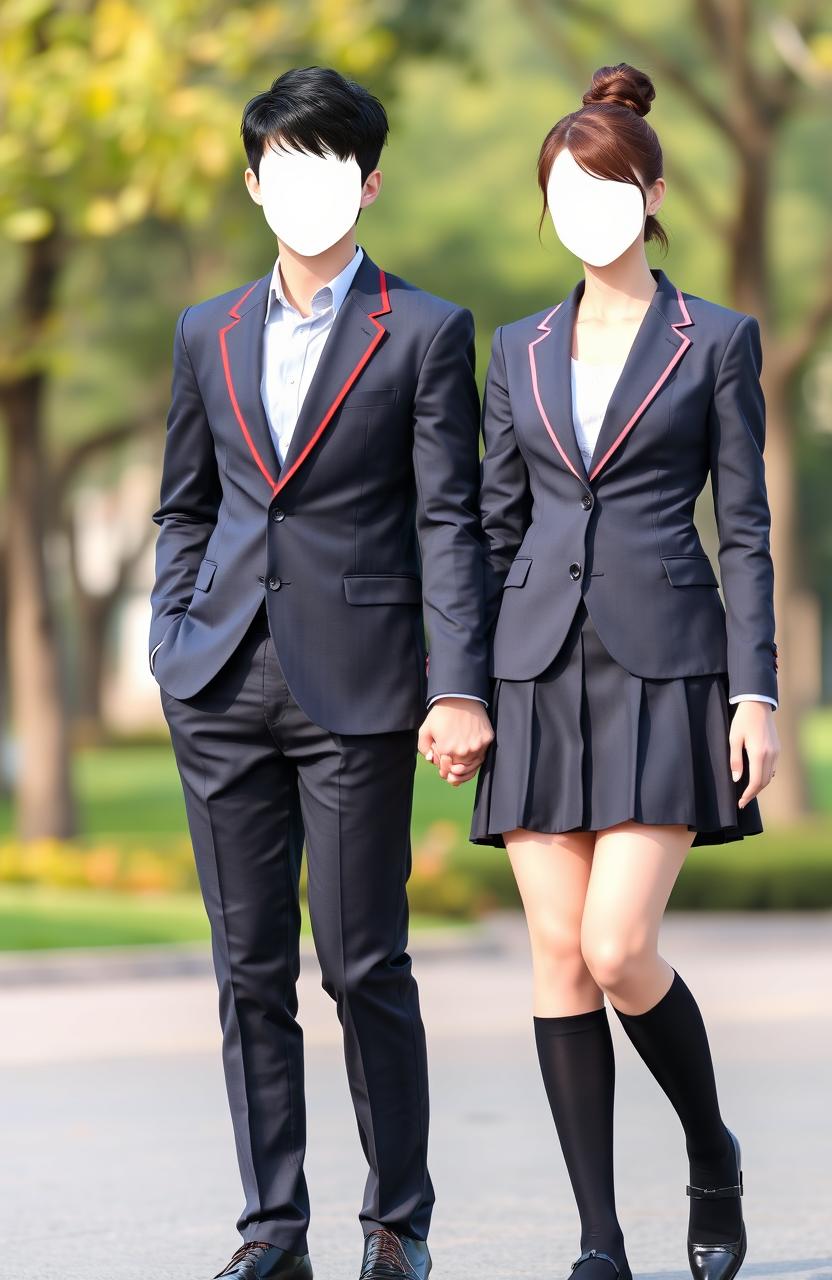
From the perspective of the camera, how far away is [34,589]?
19.5 metres

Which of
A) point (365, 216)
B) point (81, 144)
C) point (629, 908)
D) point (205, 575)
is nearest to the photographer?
point (629, 908)

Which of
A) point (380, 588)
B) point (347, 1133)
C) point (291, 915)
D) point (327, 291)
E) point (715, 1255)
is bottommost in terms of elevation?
point (347, 1133)

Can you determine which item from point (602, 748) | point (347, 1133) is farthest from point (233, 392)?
point (347, 1133)

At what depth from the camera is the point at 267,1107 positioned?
4859 millimetres

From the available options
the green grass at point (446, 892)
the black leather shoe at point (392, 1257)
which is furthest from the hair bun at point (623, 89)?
the green grass at point (446, 892)

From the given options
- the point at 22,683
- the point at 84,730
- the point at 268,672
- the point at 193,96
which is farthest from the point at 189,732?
the point at 84,730

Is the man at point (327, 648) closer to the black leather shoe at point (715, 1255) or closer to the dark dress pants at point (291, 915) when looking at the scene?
the dark dress pants at point (291, 915)

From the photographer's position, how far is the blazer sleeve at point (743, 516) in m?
4.72

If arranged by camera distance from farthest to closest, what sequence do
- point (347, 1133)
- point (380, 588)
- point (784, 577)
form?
point (784, 577) → point (347, 1133) → point (380, 588)

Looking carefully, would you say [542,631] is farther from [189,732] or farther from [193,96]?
[193,96]

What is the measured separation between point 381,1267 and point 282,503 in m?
1.57

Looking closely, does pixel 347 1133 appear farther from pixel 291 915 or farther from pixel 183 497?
pixel 183 497

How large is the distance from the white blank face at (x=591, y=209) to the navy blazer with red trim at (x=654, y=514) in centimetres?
19

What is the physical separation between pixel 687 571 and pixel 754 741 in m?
0.37
